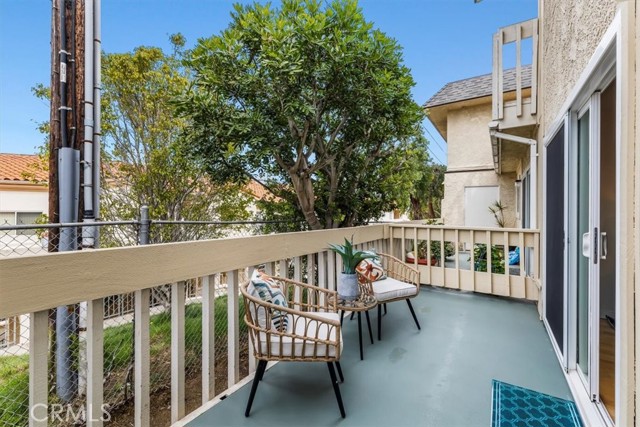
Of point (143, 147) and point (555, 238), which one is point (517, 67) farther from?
point (143, 147)

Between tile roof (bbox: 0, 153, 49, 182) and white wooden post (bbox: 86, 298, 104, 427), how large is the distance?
412 centimetres

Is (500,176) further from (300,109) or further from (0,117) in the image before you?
(0,117)

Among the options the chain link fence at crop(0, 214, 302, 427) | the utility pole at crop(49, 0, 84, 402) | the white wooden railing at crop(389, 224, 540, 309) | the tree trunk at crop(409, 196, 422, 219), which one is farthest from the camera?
the tree trunk at crop(409, 196, 422, 219)

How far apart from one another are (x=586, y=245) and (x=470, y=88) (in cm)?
775

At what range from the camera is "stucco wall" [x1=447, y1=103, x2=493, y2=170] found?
7.94 metres

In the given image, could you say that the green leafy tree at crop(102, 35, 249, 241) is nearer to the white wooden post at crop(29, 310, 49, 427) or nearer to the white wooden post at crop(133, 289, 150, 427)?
the white wooden post at crop(133, 289, 150, 427)

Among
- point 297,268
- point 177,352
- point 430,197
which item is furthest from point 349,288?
point 430,197

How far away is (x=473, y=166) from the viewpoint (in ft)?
26.9

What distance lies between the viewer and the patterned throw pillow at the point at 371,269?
3.14 metres

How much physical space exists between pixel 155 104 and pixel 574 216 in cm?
550

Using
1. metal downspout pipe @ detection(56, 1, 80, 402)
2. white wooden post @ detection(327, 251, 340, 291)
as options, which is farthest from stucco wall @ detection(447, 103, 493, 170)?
metal downspout pipe @ detection(56, 1, 80, 402)

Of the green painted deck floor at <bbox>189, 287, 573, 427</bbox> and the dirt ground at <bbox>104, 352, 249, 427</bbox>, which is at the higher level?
the green painted deck floor at <bbox>189, 287, 573, 427</bbox>

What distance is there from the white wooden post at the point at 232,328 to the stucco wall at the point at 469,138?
25.4 feet

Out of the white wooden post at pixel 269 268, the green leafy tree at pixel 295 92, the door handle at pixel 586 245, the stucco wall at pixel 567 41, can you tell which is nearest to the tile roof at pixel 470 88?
the stucco wall at pixel 567 41
